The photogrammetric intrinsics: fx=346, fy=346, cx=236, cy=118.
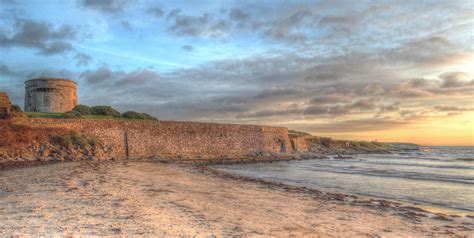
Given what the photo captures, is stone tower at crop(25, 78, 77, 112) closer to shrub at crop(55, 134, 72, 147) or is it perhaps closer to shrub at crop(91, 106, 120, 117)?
shrub at crop(91, 106, 120, 117)

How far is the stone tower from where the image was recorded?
38031 mm

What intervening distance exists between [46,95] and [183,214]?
3644 cm

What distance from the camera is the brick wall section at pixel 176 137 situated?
31.9 m

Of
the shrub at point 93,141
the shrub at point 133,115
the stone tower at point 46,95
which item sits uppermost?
the stone tower at point 46,95

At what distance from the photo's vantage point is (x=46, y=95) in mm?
38094

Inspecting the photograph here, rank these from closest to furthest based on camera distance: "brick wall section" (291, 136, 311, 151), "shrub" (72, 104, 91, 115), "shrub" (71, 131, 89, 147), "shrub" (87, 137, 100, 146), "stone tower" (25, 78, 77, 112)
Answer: "shrub" (71, 131, 89, 147) → "shrub" (87, 137, 100, 146) → "shrub" (72, 104, 91, 115) → "stone tower" (25, 78, 77, 112) → "brick wall section" (291, 136, 311, 151)

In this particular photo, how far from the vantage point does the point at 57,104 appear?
38.4 metres

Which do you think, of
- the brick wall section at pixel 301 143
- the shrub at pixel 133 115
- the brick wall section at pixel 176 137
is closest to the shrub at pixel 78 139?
the brick wall section at pixel 176 137

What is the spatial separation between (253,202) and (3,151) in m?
20.1

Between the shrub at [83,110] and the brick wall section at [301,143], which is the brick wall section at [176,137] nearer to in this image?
the shrub at [83,110]

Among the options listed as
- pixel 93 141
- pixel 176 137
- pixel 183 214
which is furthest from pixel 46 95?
pixel 183 214

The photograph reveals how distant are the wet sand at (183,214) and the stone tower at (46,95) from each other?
29.3m

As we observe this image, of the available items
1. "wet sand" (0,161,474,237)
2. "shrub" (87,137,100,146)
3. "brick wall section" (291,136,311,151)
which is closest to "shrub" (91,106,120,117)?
"shrub" (87,137,100,146)

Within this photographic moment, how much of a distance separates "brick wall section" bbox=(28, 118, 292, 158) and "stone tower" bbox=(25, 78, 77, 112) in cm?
977
